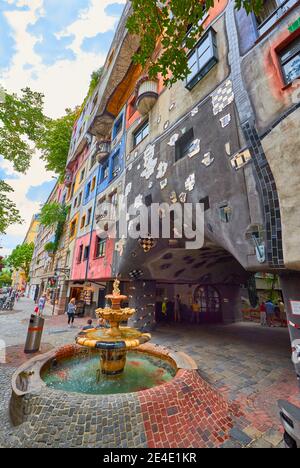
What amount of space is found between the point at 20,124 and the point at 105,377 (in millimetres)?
14522

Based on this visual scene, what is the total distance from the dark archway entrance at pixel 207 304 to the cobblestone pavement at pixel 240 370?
403 cm

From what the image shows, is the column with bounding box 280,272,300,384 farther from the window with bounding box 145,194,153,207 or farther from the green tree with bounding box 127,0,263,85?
the window with bounding box 145,194,153,207

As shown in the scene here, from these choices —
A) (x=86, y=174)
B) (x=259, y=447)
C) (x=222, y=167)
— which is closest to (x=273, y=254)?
(x=222, y=167)

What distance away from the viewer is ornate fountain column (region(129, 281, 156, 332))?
435 inches

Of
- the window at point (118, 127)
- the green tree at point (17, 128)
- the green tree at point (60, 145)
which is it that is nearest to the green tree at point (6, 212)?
the green tree at point (17, 128)

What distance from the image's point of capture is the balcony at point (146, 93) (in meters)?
10.7

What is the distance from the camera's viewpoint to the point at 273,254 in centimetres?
451

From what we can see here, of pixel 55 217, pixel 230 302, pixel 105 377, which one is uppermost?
pixel 55 217

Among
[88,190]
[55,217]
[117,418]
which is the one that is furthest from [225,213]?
[55,217]

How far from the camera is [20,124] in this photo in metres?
12.5

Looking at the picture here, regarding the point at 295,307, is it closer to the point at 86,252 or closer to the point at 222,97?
the point at 222,97

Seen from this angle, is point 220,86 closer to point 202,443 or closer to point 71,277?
point 202,443

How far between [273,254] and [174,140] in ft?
20.3

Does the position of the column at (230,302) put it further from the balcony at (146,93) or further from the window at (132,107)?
the window at (132,107)
